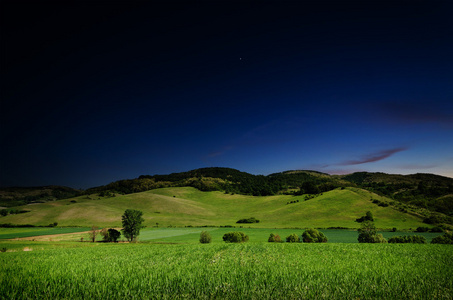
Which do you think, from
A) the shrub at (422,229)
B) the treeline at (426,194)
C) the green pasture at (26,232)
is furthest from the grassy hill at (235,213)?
the treeline at (426,194)

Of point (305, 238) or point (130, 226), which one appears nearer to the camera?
point (305, 238)

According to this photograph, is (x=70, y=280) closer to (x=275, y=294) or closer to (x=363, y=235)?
(x=275, y=294)

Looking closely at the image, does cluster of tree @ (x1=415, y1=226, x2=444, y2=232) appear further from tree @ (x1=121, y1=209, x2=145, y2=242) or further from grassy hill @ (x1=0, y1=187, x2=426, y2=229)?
tree @ (x1=121, y1=209, x2=145, y2=242)

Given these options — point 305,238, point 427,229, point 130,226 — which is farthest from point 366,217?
point 130,226

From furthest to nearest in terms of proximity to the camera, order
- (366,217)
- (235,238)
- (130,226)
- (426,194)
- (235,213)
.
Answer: (235,213), (426,194), (366,217), (130,226), (235,238)

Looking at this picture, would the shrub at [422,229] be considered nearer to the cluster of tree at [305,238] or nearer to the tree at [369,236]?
the tree at [369,236]

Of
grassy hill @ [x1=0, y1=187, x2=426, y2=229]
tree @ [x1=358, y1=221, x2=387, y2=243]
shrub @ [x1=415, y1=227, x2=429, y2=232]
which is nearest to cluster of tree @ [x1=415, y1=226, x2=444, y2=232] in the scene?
shrub @ [x1=415, y1=227, x2=429, y2=232]

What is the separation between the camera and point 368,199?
125500mm

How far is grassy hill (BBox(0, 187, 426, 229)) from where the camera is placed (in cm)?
10450

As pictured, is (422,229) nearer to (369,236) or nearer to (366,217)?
(366,217)

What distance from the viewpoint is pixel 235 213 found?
14950 centimetres

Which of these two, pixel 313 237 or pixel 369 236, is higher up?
pixel 369 236

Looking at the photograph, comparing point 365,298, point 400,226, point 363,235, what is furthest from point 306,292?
point 400,226

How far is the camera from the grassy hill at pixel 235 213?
104 metres
